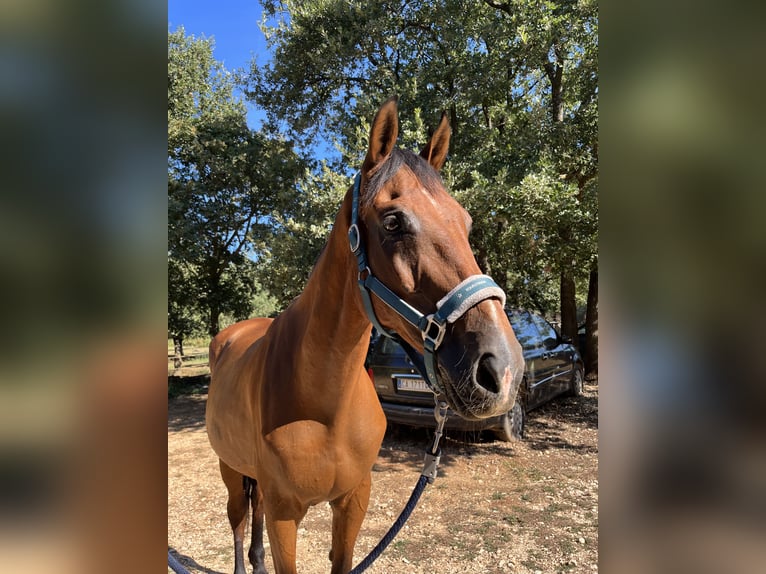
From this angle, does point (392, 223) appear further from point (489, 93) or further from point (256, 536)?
point (489, 93)

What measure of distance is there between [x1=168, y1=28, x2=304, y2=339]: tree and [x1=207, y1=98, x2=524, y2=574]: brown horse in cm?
550

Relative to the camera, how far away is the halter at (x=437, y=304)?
1080 millimetres

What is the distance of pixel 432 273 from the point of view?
3.85 ft

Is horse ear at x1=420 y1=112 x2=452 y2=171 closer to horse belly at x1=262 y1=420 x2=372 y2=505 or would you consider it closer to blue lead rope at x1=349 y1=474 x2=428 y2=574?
horse belly at x1=262 y1=420 x2=372 y2=505

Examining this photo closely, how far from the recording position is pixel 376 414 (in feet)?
6.48

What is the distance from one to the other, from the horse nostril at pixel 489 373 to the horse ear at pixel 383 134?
2.51 feet

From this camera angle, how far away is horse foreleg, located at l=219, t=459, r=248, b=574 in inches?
116

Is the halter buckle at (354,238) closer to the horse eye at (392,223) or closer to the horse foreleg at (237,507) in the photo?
the horse eye at (392,223)

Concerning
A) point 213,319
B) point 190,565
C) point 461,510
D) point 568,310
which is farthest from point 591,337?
point 213,319

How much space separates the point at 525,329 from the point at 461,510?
3170 mm

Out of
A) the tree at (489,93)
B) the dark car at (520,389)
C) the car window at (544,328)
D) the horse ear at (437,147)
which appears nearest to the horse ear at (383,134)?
the horse ear at (437,147)
